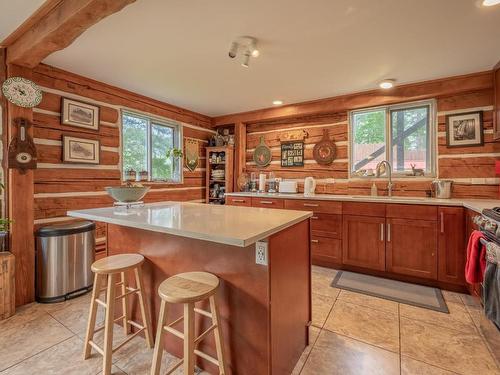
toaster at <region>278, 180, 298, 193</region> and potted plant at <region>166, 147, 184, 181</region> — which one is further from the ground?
potted plant at <region>166, 147, 184, 181</region>

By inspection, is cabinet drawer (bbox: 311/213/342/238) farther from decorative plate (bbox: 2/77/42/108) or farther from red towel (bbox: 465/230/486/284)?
decorative plate (bbox: 2/77/42/108)

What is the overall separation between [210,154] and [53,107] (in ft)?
8.17

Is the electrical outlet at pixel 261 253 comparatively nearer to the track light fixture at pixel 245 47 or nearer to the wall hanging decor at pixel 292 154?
the track light fixture at pixel 245 47

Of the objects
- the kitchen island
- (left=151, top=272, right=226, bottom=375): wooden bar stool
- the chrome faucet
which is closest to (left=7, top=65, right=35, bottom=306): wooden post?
the kitchen island

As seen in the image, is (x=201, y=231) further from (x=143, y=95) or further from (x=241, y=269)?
(x=143, y=95)

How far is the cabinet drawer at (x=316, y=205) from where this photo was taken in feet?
10.4

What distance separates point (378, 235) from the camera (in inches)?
115

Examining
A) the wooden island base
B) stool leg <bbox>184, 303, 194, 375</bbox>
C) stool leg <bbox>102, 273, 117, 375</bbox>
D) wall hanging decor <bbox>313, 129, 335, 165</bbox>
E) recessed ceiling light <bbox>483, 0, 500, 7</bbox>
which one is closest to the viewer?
stool leg <bbox>184, 303, 194, 375</bbox>

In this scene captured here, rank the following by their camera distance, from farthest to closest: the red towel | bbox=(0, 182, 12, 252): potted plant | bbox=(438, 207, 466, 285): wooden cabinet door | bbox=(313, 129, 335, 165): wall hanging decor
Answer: bbox=(313, 129, 335, 165): wall hanging decor
bbox=(438, 207, 466, 285): wooden cabinet door
bbox=(0, 182, 12, 252): potted plant
the red towel

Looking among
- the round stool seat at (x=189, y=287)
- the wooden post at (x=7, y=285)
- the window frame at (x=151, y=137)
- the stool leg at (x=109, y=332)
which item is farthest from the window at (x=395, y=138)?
the wooden post at (x=7, y=285)

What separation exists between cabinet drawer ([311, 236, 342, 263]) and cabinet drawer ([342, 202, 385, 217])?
0.42 m

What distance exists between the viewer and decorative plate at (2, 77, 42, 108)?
7.36 feet

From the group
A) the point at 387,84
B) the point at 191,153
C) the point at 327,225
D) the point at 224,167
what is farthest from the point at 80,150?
the point at 387,84

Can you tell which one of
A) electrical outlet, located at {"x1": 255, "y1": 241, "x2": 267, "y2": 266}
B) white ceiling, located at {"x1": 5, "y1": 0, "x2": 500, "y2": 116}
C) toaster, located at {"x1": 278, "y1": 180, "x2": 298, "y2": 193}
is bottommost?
electrical outlet, located at {"x1": 255, "y1": 241, "x2": 267, "y2": 266}
